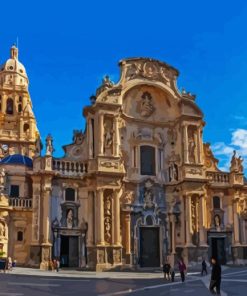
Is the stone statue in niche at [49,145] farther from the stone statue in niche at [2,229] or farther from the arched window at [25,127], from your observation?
the arched window at [25,127]

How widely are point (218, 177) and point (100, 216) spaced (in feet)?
42.0

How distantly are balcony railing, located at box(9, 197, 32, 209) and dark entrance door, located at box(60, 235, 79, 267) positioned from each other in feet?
12.6

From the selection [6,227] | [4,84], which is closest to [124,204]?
[6,227]

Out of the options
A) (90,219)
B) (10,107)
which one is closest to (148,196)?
(90,219)

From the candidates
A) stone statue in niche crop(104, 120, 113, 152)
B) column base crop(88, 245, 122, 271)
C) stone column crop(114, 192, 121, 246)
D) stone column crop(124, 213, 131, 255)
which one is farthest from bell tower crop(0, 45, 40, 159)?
column base crop(88, 245, 122, 271)

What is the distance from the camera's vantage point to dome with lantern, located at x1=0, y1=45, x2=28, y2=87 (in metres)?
75.1

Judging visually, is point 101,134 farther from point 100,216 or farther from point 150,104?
point 100,216

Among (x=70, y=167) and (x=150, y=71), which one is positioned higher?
(x=150, y=71)

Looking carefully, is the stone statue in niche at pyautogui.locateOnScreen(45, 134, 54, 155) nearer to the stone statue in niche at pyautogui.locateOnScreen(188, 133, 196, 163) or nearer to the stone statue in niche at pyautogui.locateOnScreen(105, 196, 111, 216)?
the stone statue in niche at pyautogui.locateOnScreen(105, 196, 111, 216)

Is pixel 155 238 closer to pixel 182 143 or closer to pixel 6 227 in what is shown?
pixel 182 143

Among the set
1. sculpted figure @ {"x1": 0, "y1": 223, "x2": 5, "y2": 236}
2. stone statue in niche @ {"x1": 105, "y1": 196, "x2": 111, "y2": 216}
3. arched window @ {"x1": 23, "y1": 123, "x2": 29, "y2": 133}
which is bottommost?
sculpted figure @ {"x1": 0, "y1": 223, "x2": 5, "y2": 236}

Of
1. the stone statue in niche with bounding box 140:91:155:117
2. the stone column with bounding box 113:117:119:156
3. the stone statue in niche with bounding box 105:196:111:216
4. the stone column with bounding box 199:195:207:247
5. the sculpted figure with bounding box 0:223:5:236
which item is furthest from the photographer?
the stone statue in niche with bounding box 140:91:155:117

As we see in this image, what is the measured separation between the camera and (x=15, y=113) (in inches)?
2894

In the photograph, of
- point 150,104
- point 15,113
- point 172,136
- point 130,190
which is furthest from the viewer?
point 15,113
